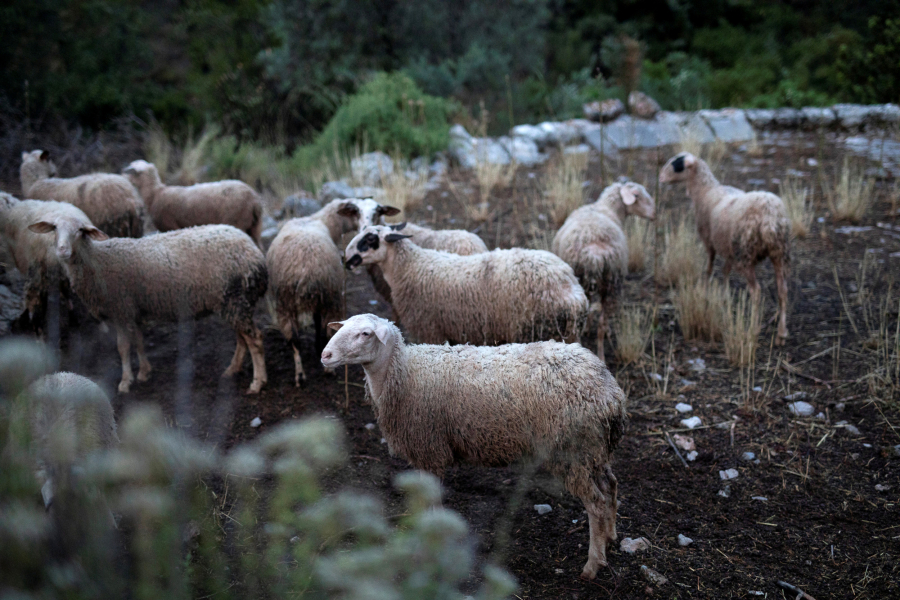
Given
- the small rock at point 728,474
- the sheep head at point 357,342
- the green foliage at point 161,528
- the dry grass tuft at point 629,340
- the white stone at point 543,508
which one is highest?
the green foliage at point 161,528

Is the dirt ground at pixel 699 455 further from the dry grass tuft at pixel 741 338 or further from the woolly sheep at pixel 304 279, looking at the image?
the woolly sheep at pixel 304 279

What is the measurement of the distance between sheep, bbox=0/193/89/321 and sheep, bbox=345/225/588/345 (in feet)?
9.45

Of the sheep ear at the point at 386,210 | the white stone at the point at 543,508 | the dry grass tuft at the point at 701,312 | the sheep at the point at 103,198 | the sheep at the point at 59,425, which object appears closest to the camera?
the sheep at the point at 59,425

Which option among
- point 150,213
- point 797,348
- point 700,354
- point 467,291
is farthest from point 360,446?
point 150,213

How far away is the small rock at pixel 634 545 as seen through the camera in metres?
3.50

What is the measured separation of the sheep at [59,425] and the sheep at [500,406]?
1202 millimetres

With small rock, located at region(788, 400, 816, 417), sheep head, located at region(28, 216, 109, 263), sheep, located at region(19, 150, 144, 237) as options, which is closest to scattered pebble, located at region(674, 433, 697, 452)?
small rock, located at region(788, 400, 816, 417)

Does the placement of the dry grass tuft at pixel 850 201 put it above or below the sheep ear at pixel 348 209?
below

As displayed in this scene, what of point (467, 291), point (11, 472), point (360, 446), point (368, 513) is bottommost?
point (360, 446)

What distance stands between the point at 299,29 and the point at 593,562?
1262cm

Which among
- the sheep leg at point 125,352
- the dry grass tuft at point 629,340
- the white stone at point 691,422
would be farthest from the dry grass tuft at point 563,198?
the sheep leg at point 125,352

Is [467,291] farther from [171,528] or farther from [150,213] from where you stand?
[150,213]

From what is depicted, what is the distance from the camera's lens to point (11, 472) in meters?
1.14

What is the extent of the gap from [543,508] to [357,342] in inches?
63.1
